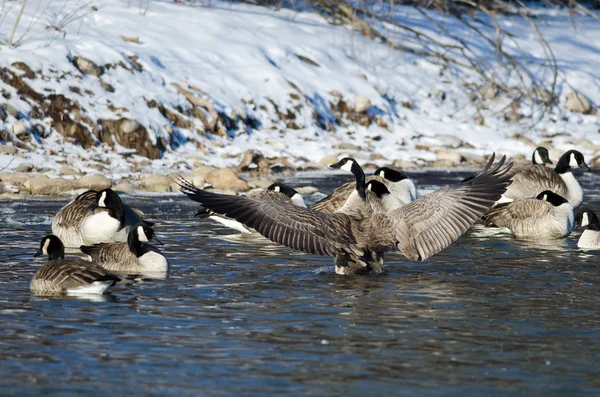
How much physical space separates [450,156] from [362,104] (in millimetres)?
2777

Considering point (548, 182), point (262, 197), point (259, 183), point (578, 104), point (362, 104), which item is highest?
point (578, 104)

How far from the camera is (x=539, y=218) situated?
40.9 feet

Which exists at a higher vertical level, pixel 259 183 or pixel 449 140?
pixel 449 140

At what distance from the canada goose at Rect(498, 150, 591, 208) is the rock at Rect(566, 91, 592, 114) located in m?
11.0

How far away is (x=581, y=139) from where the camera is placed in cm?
2328

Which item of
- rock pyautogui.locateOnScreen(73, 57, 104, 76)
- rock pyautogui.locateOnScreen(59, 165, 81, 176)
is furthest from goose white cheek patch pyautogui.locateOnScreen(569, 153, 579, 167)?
rock pyautogui.locateOnScreen(73, 57, 104, 76)

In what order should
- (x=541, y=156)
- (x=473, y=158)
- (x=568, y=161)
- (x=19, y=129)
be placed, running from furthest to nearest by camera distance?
(x=473, y=158)
(x=19, y=129)
(x=541, y=156)
(x=568, y=161)

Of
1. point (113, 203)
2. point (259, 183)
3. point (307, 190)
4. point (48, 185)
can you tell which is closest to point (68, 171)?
point (48, 185)

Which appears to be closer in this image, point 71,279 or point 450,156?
point 71,279

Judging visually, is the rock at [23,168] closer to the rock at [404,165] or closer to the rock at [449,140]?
the rock at [404,165]

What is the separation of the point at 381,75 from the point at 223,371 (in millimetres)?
19626

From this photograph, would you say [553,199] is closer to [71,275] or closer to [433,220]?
[433,220]

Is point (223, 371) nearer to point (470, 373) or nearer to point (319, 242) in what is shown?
point (470, 373)

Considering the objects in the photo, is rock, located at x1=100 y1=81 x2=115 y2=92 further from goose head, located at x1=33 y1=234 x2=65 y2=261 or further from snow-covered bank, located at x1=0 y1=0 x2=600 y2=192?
goose head, located at x1=33 y1=234 x2=65 y2=261
